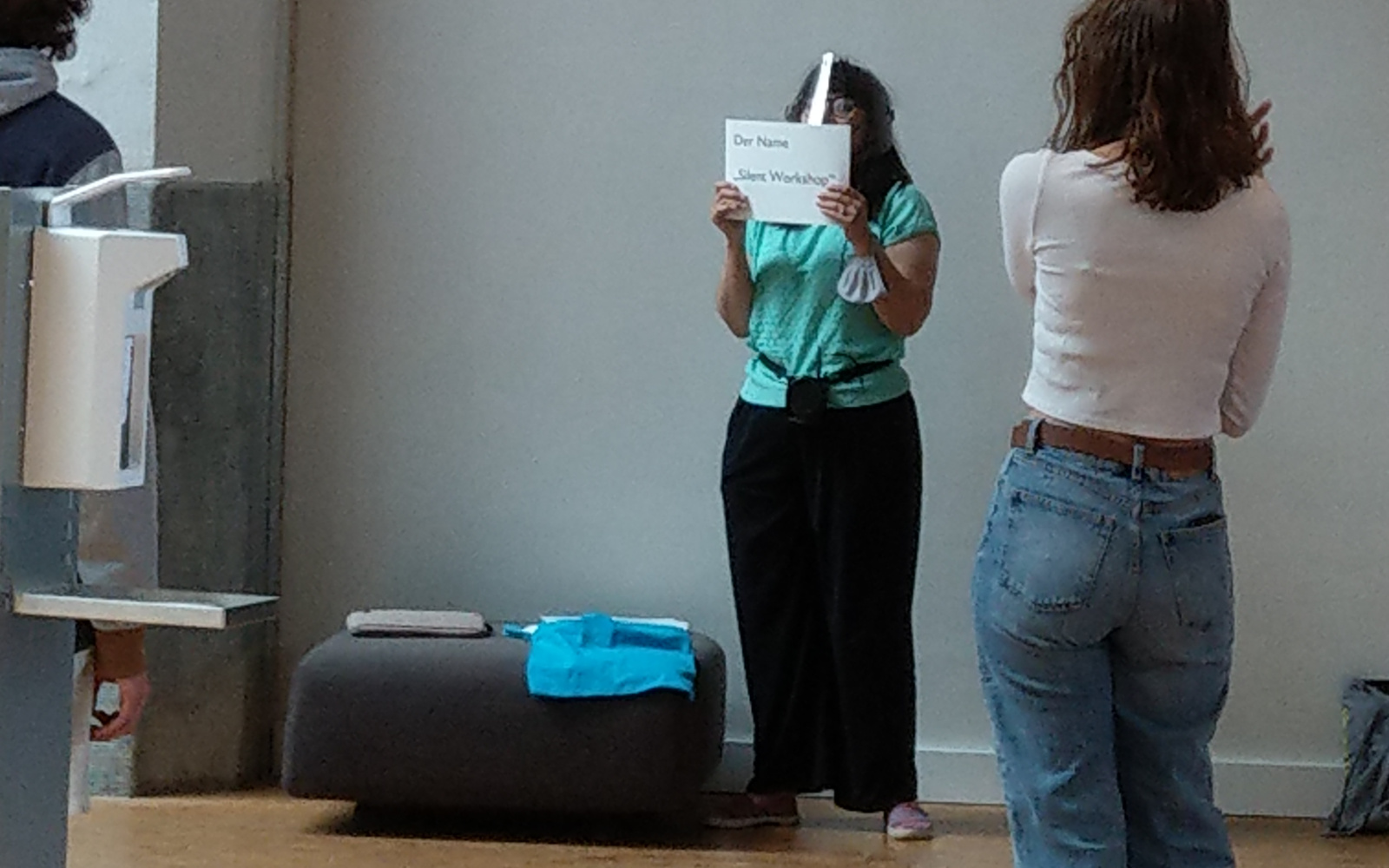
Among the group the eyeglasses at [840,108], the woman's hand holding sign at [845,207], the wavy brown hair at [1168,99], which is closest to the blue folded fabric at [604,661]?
the woman's hand holding sign at [845,207]

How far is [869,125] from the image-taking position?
3.82m

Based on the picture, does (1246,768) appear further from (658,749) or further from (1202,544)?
(1202,544)

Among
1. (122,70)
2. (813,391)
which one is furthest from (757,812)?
(122,70)

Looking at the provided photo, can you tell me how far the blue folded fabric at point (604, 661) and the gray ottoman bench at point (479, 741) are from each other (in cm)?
3

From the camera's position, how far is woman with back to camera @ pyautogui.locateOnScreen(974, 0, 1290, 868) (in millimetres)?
2127

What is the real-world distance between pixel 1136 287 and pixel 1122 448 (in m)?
0.18

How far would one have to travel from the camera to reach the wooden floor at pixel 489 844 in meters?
Result: 3.55

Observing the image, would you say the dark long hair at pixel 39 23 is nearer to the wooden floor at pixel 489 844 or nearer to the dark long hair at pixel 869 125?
the wooden floor at pixel 489 844

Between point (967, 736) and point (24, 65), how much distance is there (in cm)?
296

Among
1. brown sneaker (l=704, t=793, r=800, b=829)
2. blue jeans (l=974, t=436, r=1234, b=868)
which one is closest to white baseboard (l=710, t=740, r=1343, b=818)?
brown sneaker (l=704, t=793, r=800, b=829)

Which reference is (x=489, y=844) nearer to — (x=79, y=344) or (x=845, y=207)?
(x=845, y=207)

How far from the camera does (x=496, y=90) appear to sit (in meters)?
4.33

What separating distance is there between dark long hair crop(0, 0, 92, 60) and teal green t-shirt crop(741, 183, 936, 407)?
2.17 m

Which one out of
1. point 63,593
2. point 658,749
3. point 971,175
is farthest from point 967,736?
point 63,593
